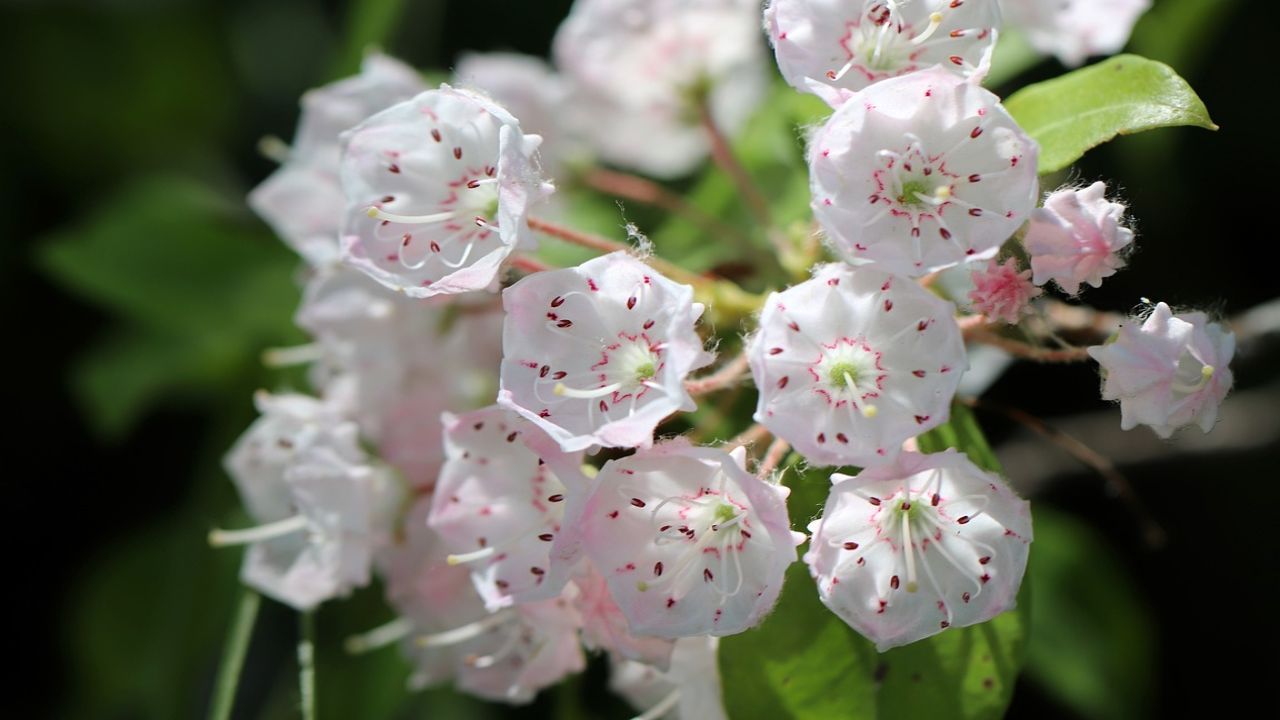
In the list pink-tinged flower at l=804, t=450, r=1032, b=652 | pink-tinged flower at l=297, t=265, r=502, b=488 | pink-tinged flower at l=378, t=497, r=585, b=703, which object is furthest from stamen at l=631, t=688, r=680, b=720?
pink-tinged flower at l=297, t=265, r=502, b=488

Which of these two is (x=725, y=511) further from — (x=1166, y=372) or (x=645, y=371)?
(x=1166, y=372)

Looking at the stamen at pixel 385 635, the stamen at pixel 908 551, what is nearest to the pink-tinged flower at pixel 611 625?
the stamen at pixel 908 551

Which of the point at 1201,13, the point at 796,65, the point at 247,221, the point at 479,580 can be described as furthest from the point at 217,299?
the point at 1201,13

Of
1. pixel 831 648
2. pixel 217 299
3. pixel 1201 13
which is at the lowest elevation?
pixel 217 299

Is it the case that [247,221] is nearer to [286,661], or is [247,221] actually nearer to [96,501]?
[96,501]

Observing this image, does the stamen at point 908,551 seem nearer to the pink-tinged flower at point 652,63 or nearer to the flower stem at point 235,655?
the flower stem at point 235,655

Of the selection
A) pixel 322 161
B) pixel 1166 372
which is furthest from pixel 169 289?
pixel 1166 372

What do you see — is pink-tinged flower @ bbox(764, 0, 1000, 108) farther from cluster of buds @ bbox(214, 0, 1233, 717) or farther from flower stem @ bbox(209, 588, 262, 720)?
flower stem @ bbox(209, 588, 262, 720)
